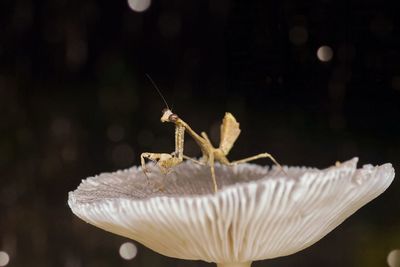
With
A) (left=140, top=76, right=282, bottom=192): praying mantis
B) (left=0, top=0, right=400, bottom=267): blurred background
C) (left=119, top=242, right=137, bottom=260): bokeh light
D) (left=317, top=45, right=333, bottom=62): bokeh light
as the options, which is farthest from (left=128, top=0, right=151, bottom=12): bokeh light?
(left=140, top=76, right=282, bottom=192): praying mantis

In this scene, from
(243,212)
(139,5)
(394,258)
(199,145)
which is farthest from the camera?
(139,5)

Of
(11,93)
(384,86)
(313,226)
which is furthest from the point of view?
(11,93)

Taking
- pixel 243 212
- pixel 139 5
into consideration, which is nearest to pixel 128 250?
pixel 139 5

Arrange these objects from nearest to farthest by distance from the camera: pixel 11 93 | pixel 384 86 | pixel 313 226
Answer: pixel 313 226 → pixel 384 86 → pixel 11 93

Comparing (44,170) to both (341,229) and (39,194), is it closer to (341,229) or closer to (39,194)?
(39,194)

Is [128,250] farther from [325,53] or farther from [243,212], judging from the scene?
[243,212]

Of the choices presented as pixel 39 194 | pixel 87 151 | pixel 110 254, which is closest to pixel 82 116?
pixel 87 151

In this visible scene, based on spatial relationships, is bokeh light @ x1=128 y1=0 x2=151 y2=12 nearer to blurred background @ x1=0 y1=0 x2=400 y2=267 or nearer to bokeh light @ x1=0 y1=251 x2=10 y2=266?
blurred background @ x1=0 y1=0 x2=400 y2=267
